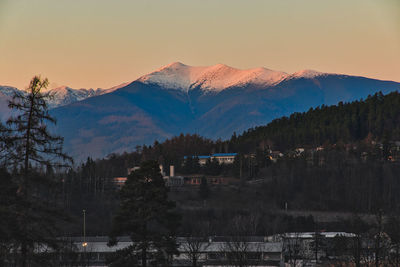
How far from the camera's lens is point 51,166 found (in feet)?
88.0

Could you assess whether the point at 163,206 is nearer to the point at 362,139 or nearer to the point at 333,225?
the point at 333,225

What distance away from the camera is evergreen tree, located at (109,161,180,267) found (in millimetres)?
38375

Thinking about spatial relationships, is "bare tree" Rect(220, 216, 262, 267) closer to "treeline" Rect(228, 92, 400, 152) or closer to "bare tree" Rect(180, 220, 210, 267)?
"bare tree" Rect(180, 220, 210, 267)

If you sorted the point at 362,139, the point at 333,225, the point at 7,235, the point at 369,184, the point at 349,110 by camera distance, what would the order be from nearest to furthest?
1. the point at 7,235
2. the point at 333,225
3. the point at 369,184
4. the point at 362,139
5. the point at 349,110

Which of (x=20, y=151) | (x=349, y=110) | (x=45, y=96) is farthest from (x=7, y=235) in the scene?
(x=349, y=110)

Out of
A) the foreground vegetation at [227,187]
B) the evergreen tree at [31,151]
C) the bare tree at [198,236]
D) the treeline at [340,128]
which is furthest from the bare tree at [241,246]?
the treeline at [340,128]

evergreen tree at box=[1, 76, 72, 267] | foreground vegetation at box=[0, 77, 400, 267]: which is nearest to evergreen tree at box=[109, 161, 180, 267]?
foreground vegetation at box=[0, 77, 400, 267]

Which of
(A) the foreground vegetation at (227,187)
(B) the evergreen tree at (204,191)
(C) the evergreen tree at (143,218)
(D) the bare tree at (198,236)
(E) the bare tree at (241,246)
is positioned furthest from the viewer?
(B) the evergreen tree at (204,191)

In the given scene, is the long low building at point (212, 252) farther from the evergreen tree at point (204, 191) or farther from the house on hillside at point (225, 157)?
the house on hillside at point (225, 157)

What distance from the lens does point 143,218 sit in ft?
127

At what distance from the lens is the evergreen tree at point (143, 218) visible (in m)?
38.4

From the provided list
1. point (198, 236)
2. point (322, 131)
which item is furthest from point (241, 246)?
point (322, 131)

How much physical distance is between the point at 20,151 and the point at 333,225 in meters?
68.1

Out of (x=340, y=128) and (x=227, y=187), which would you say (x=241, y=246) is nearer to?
(x=227, y=187)
